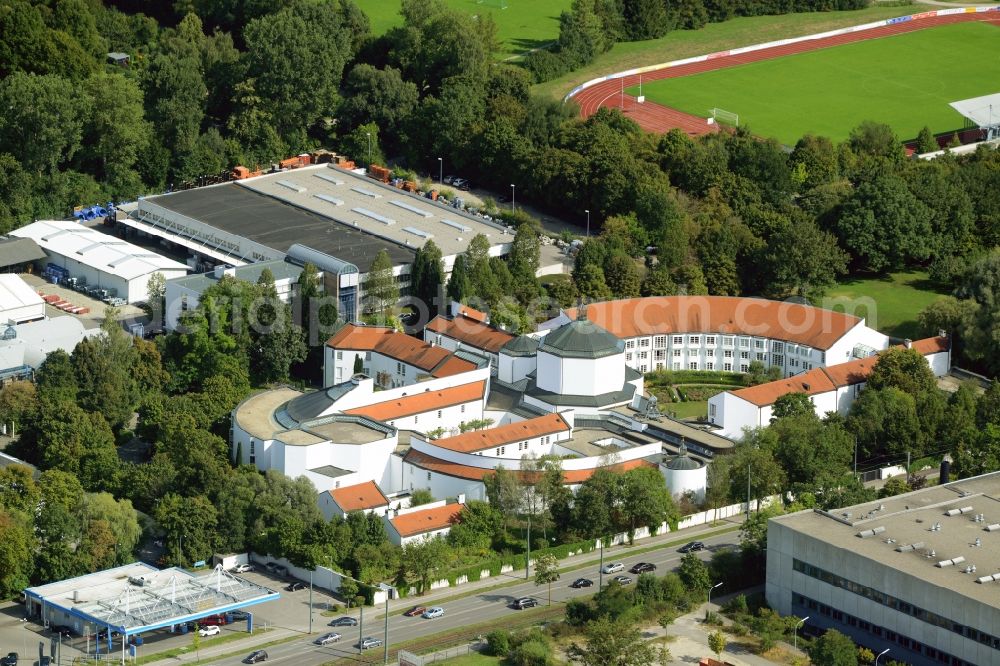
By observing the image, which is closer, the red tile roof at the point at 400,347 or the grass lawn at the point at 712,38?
the red tile roof at the point at 400,347

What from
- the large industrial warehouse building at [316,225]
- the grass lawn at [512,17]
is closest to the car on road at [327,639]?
the large industrial warehouse building at [316,225]

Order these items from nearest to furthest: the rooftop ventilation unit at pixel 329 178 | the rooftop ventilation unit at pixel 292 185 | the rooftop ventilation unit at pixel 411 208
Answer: the rooftop ventilation unit at pixel 411 208, the rooftop ventilation unit at pixel 292 185, the rooftop ventilation unit at pixel 329 178

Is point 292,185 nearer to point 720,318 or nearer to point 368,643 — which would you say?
point 720,318

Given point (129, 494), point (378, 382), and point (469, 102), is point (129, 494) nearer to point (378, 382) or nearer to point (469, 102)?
point (378, 382)

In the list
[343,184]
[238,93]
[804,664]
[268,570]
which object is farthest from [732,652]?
[238,93]

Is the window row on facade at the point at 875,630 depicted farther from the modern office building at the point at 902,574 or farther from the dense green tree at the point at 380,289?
the dense green tree at the point at 380,289

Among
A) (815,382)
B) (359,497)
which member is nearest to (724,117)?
(815,382)

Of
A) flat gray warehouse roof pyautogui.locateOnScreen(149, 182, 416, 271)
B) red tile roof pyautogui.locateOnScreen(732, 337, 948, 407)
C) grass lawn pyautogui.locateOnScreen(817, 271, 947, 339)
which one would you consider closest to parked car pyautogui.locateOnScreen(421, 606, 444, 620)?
red tile roof pyautogui.locateOnScreen(732, 337, 948, 407)
